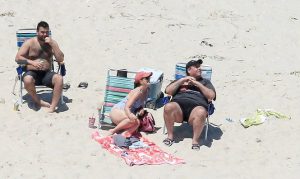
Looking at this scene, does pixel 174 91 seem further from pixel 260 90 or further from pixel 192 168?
A: pixel 260 90

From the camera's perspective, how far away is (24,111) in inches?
318

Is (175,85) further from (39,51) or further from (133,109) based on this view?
(39,51)

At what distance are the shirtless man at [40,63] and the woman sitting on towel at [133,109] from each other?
1.19 meters

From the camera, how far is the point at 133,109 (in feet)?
24.2

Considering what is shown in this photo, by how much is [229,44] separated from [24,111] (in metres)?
6.17

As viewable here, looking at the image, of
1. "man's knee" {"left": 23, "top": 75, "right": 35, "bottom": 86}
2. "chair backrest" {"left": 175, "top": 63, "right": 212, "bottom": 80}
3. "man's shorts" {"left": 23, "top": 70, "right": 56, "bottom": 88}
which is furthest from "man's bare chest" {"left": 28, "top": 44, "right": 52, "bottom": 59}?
"chair backrest" {"left": 175, "top": 63, "right": 212, "bottom": 80}

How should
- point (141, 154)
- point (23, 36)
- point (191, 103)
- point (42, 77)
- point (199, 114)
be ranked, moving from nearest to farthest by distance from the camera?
point (141, 154), point (199, 114), point (191, 103), point (42, 77), point (23, 36)

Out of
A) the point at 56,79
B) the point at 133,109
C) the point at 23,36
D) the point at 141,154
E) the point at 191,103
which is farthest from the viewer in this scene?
the point at 23,36

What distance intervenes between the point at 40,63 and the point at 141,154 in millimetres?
2385

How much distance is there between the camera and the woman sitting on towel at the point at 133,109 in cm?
718

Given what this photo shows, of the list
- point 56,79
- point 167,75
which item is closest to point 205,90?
point 56,79

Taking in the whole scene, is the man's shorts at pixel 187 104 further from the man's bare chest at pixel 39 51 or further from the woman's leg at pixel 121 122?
the man's bare chest at pixel 39 51

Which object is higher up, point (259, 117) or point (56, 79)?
point (56, 79)

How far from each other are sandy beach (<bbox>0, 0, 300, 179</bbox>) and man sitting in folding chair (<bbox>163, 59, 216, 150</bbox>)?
283 mm
